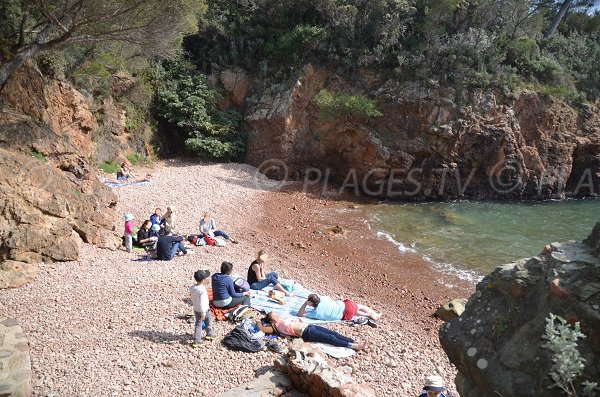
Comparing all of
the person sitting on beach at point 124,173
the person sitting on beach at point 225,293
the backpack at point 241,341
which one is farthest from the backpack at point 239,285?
the person sitting on beach at point 124,173

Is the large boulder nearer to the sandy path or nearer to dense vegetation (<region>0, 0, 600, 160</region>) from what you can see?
the sandy path

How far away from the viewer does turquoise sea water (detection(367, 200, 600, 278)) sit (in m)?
14.9

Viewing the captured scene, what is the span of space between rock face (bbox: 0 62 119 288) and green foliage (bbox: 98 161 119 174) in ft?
17.9

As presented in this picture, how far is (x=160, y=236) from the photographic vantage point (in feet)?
40.0

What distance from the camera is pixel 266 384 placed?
6465 millimetres

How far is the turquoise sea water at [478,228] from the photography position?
1488cm

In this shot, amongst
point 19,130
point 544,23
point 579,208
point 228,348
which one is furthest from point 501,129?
point 19,130

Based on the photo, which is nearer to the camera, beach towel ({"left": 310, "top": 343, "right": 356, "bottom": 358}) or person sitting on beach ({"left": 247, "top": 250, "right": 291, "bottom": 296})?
beach towel ({"left": 310, "top": 343, "right": 356, "bottom": 358})

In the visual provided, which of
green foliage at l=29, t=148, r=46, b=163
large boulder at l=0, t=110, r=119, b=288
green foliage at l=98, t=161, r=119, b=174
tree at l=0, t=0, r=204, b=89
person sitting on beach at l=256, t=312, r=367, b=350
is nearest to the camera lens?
person sitting on beach at l=256, t=312, r=367, b=350

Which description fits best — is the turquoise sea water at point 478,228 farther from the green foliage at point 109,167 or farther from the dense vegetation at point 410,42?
the green foliage at point 109,167

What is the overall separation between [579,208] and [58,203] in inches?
945

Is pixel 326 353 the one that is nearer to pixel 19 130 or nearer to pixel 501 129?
pixel 19 130

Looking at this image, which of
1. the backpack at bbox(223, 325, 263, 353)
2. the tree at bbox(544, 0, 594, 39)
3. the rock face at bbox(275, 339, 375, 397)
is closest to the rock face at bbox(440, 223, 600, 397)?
the rock face at bbox(275, 339, 375, 397)

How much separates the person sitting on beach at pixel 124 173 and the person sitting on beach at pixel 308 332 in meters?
13.3
